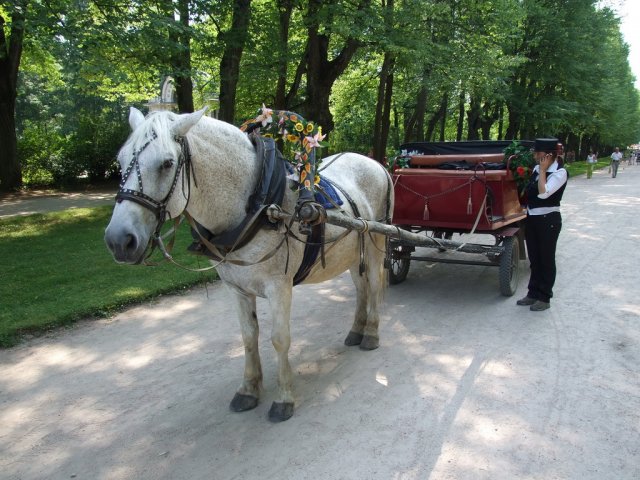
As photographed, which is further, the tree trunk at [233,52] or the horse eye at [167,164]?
the tree trunk at [233,52]

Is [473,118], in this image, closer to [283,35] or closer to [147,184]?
[283,35]

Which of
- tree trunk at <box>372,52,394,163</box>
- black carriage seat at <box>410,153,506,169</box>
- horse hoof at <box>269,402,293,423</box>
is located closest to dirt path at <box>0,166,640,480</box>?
horse hoof at <box>269,402,293,423</box>

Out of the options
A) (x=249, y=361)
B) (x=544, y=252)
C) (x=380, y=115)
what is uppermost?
(x=380, y=115)

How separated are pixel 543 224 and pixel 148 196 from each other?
15.7 feet

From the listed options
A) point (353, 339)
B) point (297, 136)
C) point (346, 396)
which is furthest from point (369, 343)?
point (297, 136)

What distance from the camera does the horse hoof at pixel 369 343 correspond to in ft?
15.3

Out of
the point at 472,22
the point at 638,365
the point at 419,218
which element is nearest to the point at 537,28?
the point at 472,22

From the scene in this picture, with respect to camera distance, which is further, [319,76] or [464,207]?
[319,76]

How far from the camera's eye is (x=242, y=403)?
3.64 m

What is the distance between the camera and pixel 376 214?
4.95m

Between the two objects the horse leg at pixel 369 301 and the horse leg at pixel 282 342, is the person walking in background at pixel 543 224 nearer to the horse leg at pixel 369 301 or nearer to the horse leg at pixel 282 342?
the horse leg at pixel 369 301

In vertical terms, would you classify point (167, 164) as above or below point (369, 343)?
above

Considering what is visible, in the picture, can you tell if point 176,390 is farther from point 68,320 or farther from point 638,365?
point 638,365

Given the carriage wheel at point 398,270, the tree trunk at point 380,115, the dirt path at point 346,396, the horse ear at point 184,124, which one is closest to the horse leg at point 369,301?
the dirt path at point 346,396
